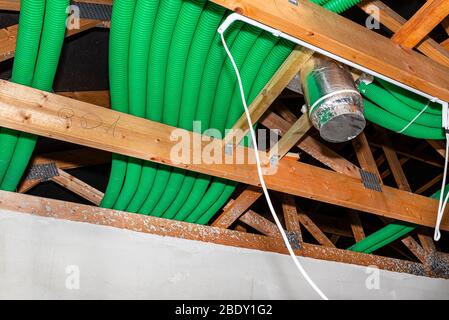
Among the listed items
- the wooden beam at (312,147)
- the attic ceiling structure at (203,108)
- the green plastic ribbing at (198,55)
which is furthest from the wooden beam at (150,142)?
the wooden beam at (312,147)

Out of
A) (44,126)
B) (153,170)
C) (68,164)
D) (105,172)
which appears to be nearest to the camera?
(44,126)

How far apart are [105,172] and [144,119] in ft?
5.41

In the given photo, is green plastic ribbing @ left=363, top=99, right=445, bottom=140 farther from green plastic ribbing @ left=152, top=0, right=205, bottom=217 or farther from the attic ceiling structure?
green plastic ribbing @ left=152, top=0, right=205, bottom=217

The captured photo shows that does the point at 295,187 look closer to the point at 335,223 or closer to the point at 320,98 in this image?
the point at 320,98

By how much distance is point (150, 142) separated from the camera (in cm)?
154

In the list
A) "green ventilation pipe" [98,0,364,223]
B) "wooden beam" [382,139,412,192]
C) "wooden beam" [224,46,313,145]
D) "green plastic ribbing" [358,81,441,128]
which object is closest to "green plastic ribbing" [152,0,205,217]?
"green ventilation pipe" [98,0,364,223]

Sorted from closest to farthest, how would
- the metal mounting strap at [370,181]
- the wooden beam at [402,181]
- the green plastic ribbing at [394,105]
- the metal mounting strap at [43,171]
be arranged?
the green plastic ribbing at [394,105] → the metal mounting strap at [370,181] → the metal mounting strap at [43,171] → the wooden beam at [402,181]

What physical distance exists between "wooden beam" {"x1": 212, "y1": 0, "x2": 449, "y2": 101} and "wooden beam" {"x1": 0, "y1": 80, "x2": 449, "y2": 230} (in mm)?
671

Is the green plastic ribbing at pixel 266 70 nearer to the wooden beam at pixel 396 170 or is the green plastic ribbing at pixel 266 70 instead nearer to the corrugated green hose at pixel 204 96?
the corrugated green hose at pixel 204 96

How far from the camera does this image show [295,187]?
1.82 meters

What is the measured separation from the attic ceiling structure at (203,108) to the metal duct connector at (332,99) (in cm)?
6

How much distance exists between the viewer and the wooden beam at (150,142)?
4.42 feet
